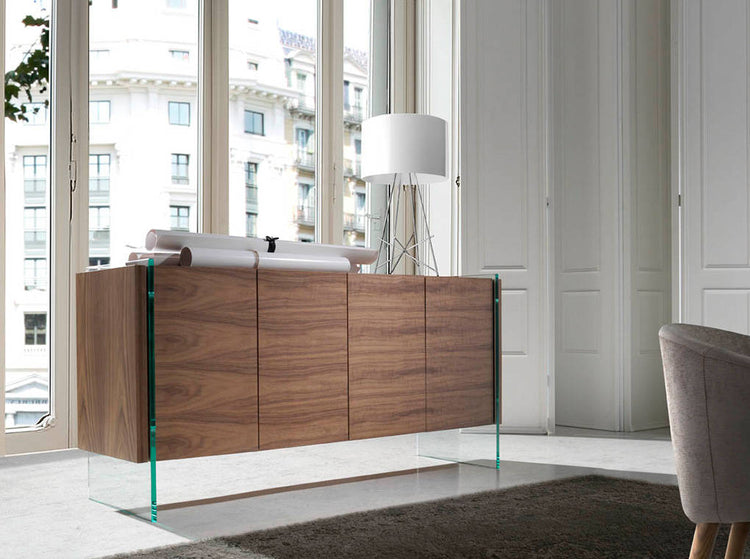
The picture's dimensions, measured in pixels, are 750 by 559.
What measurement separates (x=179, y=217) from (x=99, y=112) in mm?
672

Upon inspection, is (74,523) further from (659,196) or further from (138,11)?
(659,196)

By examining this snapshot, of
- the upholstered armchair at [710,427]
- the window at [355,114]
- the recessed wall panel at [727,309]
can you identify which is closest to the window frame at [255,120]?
the window at [355,114]

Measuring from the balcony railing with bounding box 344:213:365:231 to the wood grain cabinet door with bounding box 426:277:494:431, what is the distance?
1.85 meters

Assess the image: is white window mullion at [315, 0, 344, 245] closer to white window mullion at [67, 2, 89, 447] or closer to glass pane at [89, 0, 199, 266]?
glass pane at [89, 0, 199, 266]

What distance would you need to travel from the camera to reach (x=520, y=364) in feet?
15.2

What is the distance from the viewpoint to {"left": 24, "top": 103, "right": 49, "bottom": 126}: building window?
13.1ft

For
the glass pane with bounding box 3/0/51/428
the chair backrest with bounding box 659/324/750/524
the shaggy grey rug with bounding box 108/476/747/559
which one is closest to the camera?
the chair backrest with bounding box 659/324/750/524

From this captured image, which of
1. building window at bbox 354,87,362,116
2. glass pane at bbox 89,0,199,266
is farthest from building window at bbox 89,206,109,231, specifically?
building window at bbox 354,87,362,116

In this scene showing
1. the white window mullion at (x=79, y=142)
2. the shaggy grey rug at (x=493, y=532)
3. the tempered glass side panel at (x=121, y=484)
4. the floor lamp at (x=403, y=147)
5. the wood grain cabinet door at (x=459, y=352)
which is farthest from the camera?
the white window mullion at (x=79, y=142)

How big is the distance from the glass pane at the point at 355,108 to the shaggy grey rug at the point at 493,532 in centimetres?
261

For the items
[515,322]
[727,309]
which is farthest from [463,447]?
[727,309]

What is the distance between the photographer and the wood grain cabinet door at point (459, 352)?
10.6 feet

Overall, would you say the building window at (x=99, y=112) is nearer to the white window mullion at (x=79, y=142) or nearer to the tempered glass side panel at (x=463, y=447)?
the white window mullion at (x=79, y=142)

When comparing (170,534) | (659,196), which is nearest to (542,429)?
(659,196)
